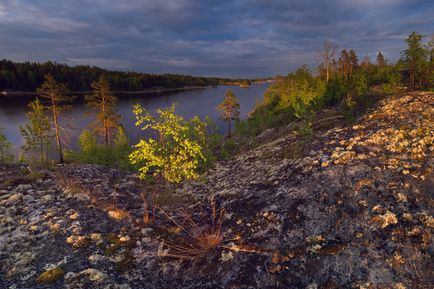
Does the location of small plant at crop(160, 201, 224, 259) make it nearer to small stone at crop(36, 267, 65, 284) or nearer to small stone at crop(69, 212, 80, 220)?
small stone at crop(36, 267, 65, 284)

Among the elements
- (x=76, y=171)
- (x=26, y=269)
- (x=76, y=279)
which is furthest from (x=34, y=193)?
(x=76, y=279)

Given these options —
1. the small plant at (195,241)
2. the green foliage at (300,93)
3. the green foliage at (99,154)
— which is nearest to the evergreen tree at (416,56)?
the green foliage at (300,93)

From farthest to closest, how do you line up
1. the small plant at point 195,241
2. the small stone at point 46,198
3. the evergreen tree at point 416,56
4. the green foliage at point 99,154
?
the green foliage at point 99,154 < the evergreen tree at point 416,56 < the small stone at point 46,198 < the small plant at point 195,241

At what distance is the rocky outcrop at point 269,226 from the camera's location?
20.0ft

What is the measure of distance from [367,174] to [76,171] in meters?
14.8

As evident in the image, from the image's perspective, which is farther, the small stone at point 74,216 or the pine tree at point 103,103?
the pine tree at point 103,103

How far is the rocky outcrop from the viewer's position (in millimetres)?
6090

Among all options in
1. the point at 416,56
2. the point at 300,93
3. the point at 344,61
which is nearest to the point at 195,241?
the point at 416,56

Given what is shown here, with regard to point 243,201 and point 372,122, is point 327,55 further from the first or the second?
point 243,201

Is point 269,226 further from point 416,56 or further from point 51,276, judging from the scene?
point 416,56

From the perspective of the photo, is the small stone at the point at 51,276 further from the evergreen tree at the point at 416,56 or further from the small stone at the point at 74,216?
the evergreen tree at the point at 416,56

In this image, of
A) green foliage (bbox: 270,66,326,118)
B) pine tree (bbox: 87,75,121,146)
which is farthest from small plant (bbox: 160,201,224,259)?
pine tree (bbox: 87,75,121,146)

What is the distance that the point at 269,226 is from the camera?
7785 mm

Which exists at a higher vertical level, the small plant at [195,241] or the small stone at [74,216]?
the small stone at [74,216]
